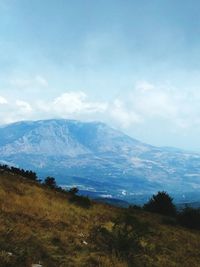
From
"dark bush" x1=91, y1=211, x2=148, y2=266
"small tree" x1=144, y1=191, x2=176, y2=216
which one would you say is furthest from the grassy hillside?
"small tree" x1=144, y1=191, x2=176, y2=216

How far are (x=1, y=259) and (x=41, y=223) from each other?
661 cm

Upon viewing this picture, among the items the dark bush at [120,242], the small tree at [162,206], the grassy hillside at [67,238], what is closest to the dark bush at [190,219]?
the grassy hillside at [67,238]

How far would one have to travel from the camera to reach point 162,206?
38469 mm

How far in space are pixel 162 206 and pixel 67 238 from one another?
2330cm

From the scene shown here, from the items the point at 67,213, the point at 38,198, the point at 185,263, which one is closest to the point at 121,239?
the point at 185,263

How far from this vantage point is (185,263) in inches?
671

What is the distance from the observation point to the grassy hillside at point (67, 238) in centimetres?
1350

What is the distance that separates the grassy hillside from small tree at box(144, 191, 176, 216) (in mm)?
11758

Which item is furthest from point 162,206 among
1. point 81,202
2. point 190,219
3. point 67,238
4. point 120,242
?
point 67,238

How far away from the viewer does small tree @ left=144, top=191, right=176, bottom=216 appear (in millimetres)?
37594

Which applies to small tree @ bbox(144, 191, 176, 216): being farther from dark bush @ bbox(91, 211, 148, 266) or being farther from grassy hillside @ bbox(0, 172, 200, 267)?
dark bush @ bbox(91, 211, 148, 266)

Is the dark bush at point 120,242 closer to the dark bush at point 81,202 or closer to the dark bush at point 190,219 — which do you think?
the dark bush at point 81,202

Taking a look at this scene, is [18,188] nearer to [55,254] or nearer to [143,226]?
[143,226]

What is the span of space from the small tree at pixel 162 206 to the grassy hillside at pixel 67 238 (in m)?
11.8
